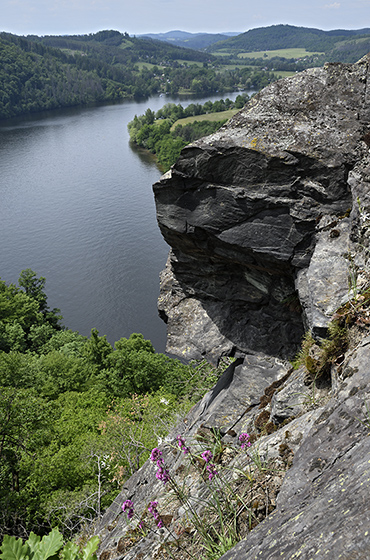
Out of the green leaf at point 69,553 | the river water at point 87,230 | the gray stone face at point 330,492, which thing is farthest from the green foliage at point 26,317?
the gray stone face at point 330,492

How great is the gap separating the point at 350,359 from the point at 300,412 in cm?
139

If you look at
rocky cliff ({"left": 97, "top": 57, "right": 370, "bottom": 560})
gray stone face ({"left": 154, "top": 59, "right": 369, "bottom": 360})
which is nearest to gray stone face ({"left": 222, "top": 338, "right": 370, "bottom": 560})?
rocky cliff ({"left": 97, "top": 57, "right": 370, "bottom": 560})

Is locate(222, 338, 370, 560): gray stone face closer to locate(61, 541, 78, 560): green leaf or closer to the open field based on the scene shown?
locate(61, 541, 78, 560): green leaf

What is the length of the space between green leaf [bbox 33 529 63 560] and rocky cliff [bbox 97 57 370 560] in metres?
1.85

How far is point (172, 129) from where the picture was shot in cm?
11112

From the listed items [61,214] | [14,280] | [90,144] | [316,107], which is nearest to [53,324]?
[14,280]

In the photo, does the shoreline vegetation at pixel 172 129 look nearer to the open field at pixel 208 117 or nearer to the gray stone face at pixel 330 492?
the open field at pixel 208 117

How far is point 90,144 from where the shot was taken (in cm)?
10169

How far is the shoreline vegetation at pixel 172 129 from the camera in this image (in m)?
88.2

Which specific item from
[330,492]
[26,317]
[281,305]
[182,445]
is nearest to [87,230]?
[26,317]

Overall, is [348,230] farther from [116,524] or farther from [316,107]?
[116,524]

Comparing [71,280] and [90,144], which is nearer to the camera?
[71,280]

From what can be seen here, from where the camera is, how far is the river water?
144 ft

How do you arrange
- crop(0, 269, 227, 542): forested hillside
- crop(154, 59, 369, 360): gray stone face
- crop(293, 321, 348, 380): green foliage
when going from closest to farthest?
1. crop(293, 321, 348, 380): green foliage
2. crop(154, 59, 369, 360): gray stone face
3. crop(0, 269, 227, 542): forested hillside
